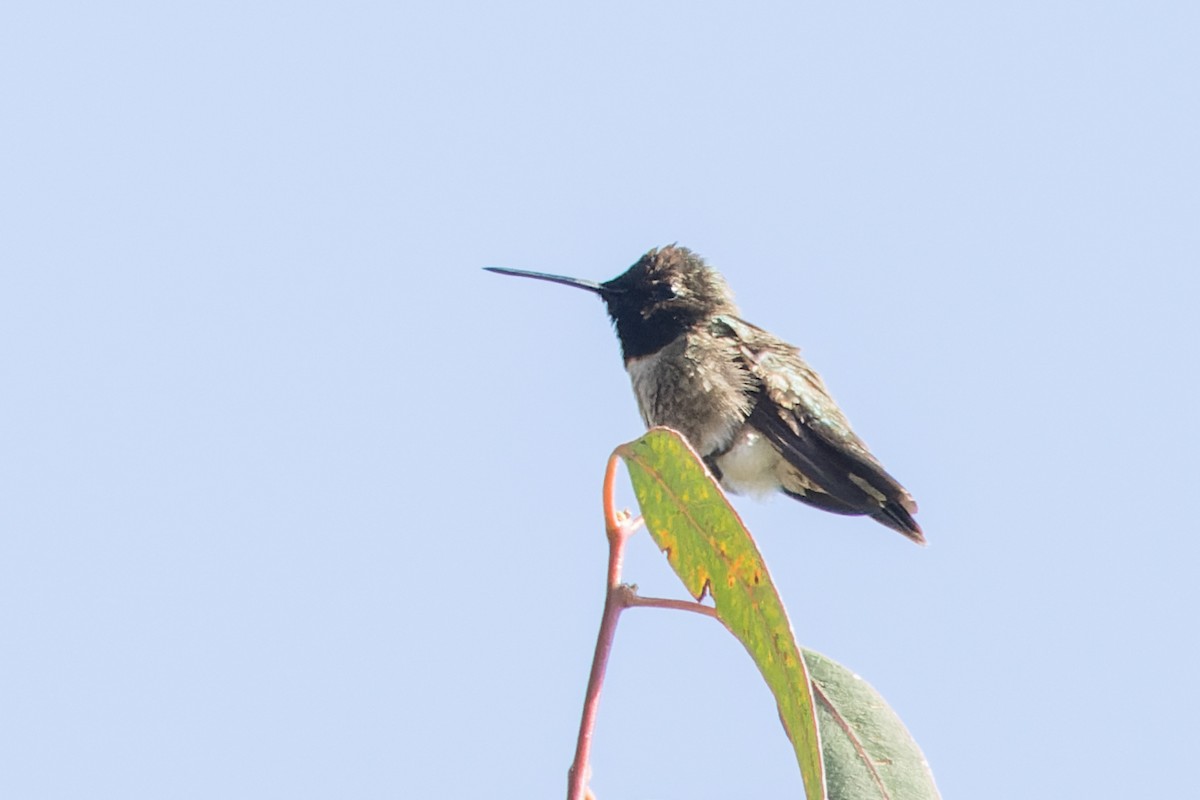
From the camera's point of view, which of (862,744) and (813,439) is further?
(813,439)

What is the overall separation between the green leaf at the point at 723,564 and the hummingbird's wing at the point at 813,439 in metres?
2.76

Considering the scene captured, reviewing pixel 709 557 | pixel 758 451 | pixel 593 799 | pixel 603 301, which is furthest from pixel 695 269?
pixel 593 799

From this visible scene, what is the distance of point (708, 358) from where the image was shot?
5.22 m

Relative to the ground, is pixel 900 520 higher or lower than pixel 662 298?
lower

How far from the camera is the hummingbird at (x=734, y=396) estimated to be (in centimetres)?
489

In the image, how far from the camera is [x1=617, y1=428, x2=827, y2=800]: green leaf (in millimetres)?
1721

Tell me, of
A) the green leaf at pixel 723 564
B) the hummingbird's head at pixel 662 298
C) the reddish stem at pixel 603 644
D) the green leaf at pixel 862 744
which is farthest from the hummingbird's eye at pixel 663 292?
the reddish stem at pixel 603 644

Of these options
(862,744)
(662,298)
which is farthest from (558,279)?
(862,744)

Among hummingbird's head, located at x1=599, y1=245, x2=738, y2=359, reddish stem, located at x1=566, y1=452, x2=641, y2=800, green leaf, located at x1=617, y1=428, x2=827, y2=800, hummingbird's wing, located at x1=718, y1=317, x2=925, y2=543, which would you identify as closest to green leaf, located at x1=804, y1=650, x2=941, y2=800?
green leaf, located at x1=617, y1=428, x2=827, y2=800

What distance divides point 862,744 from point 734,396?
284 cm

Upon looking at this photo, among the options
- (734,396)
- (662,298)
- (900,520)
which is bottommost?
(900,520)

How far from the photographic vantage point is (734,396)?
506 centimetres

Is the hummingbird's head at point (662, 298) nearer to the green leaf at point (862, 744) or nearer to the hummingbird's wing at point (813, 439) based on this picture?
the hummingbird's wing at point (813, 439)

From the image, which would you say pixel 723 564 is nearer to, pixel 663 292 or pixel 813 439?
pixel 813 439
